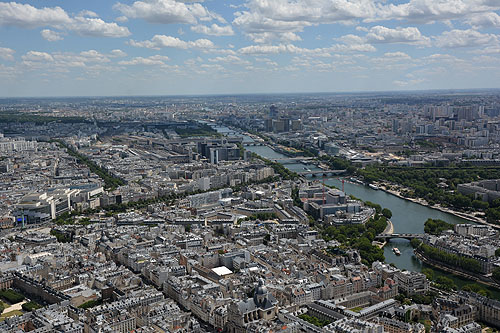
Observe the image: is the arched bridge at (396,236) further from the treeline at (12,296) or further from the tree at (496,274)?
the treeline at (12,296)

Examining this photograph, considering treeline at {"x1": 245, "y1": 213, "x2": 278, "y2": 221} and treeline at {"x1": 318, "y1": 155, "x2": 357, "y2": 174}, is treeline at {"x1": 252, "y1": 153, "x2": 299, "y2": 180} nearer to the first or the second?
treeline at {"x1": 318, "y1": 155, "x2": 357, "y2": 174}

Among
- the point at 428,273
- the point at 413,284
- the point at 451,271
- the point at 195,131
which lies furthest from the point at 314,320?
the point at 195,131

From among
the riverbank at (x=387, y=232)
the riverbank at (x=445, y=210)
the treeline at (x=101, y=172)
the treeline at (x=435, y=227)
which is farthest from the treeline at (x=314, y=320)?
the treeline at (x=101, y=172)

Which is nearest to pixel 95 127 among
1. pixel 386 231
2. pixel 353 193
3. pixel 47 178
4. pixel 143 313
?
pixel 47 178

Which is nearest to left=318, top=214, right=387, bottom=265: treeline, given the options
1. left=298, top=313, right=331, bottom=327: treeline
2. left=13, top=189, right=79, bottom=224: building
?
left=298, top=313, right=331, bottom=327: treeline

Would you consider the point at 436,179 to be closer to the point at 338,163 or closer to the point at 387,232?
the point at 338,163

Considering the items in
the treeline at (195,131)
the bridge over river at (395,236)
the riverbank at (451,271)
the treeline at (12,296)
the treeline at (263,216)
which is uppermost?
the treeline at (195,131)

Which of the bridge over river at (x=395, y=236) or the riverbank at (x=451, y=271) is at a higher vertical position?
the bridge over river at (x=395, y=236)
